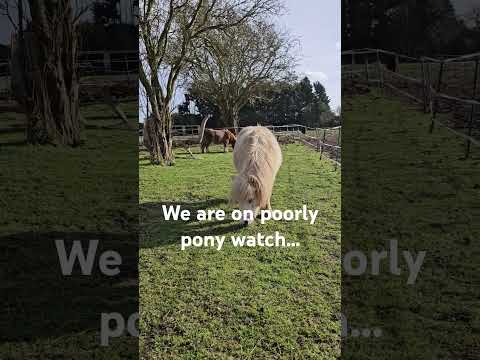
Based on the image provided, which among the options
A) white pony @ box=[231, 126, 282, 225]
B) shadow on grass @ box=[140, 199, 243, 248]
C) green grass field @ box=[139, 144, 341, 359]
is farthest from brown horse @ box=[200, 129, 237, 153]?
shadow on grass @ box=[140, 199, 243, 248]

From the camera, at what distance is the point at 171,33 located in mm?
2049

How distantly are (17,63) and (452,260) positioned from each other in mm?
2906

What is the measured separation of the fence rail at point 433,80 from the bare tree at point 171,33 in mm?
657

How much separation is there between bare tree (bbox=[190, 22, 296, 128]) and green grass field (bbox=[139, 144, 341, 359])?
0.47 meters

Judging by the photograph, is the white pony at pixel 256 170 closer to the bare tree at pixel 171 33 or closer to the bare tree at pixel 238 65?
the bare tree at pixel 238 65

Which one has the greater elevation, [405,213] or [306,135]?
[306,135]

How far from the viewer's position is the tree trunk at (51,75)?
2049 millimetres

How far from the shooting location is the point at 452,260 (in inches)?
80.7

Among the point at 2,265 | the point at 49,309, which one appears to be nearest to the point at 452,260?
the point at 49,309

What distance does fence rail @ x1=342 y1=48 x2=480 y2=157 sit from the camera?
6.86ft

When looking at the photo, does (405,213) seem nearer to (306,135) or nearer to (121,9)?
(306,135)

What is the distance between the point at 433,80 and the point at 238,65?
124 cm

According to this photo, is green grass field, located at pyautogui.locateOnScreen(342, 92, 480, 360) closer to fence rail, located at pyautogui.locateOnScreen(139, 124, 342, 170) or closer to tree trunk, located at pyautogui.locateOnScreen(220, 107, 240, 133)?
fence rail, located at pyautogui.locateOnScreen(139, 124, 342, 170)

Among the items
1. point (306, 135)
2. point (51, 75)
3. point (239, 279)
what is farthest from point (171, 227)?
point (51, 75)
